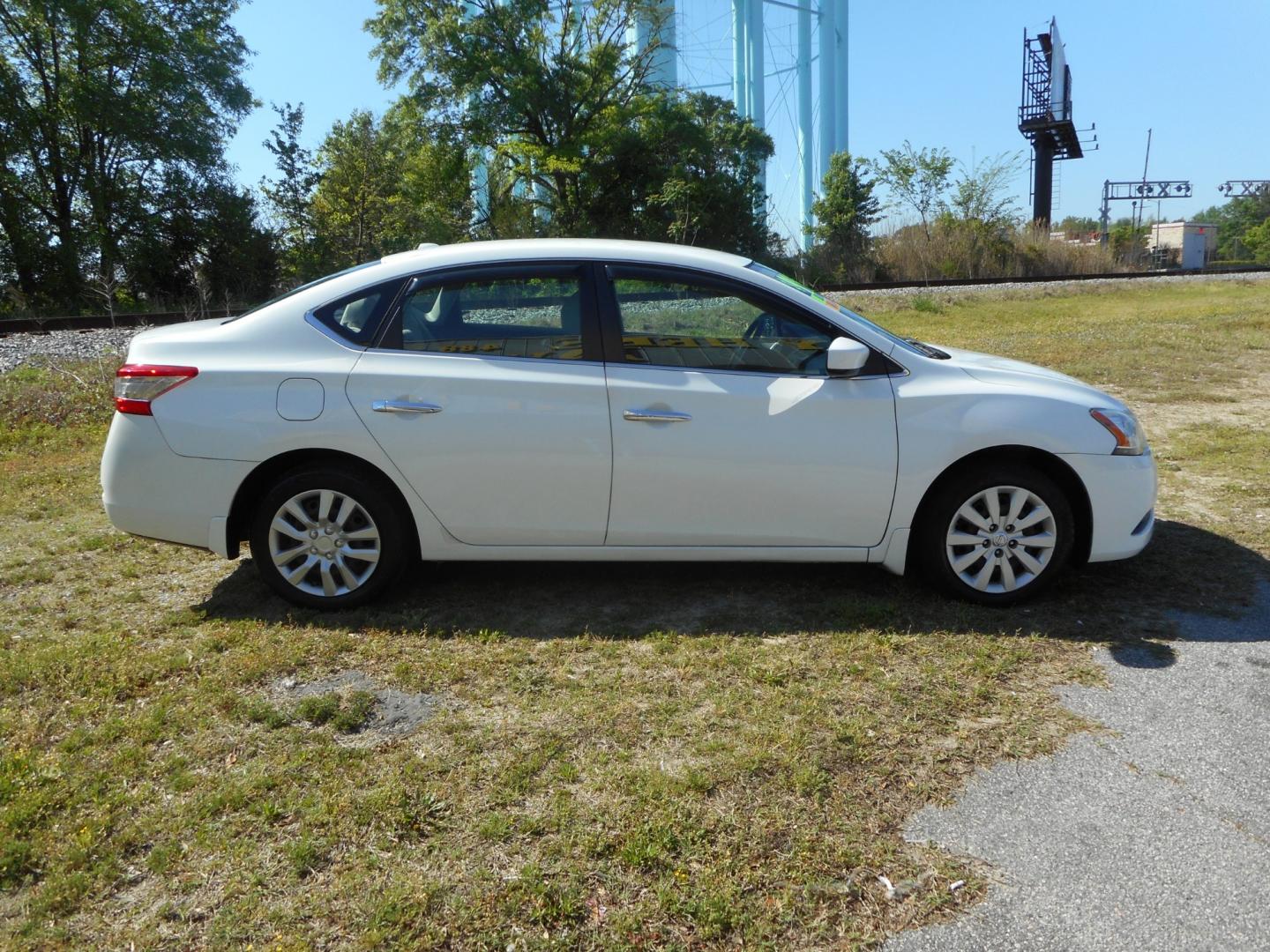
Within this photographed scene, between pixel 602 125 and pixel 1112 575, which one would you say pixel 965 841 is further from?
pixel 602 125

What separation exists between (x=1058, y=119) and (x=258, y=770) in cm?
4984

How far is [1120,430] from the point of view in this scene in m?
4.60

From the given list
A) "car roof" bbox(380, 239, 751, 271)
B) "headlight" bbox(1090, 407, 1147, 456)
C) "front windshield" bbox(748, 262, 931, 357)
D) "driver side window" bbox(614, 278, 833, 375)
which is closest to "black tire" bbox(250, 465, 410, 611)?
"car roof" bbox(380, 239, 751, 271)

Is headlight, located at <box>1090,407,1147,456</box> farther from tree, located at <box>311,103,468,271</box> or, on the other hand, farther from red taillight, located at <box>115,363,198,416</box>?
tree, located at <box>311,103,468,271</box>

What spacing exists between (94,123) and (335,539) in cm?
2986

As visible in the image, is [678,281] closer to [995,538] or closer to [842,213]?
[995,538]

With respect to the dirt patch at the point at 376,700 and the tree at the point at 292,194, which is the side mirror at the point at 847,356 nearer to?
the dirt patch at the point at 376,700

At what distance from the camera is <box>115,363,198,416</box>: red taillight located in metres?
4.51

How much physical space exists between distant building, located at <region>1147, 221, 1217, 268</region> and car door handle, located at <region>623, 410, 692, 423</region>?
3955cm

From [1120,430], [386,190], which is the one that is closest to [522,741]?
[1120,430]

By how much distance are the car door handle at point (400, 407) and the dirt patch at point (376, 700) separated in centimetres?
119

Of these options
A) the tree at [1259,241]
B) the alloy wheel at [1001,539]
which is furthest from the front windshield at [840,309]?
the tree at [1259,241]

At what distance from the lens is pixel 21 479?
300 inches

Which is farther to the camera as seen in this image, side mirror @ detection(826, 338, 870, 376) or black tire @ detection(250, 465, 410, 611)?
black tire @ detection(250, 465, 410, 611)
